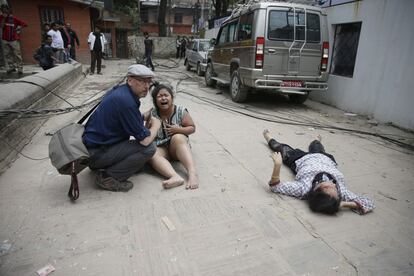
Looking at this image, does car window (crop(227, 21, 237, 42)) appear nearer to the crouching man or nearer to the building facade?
the crouching man

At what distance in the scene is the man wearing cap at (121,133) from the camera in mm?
2734

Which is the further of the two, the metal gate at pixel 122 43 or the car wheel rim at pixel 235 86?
the metal gate at pixel 122 43

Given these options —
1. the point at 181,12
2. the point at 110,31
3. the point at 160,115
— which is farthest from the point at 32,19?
the point at 181,12

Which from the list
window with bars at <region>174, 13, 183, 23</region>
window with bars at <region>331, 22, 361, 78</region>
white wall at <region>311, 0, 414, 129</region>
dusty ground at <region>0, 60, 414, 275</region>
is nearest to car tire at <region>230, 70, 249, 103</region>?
white wall at <region>311, 0, 414, 129</region>

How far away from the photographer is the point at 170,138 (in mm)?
3523

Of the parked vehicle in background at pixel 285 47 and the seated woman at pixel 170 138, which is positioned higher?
the parked vehicle in background at pixel 285 47

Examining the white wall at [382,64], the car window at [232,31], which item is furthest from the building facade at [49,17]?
the white wall at [382,64]

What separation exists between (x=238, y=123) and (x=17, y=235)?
14.1 feet

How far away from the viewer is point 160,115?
3.53m

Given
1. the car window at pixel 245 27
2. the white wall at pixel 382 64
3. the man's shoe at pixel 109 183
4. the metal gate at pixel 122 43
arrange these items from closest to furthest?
the man's shoe at pixel 109 183, the white wall at pixel 382 64, the car window at pixel 245 27, the metal gate at pixel 122 43

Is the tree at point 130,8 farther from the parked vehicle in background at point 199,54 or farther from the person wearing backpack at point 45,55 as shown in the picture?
the person wearing backpack at point 45,55

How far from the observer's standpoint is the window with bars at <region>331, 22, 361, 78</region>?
24.3 ft

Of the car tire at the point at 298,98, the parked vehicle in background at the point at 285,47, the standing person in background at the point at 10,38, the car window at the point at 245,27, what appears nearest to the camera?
the parked vehicle in background at the point at 285,47

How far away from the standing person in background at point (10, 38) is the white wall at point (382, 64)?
960 centimetres
